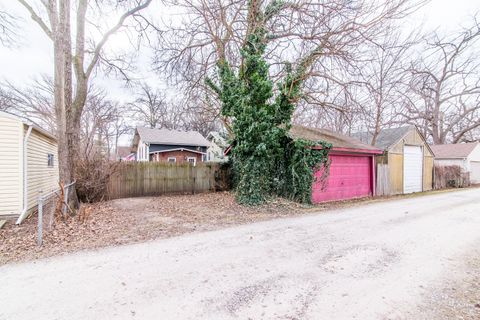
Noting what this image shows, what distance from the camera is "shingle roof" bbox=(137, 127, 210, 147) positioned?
20550 mm

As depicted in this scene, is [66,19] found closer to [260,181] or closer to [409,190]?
[260,181]

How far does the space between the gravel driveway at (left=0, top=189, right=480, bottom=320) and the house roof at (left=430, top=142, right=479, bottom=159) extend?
2264cm

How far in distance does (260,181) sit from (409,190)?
11744 mm

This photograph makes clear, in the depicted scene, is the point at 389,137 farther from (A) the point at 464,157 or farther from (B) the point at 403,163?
(A) the point at 464,157

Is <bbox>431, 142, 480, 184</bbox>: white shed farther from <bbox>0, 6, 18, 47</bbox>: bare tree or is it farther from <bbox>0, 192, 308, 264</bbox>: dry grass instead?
<bbox>0, 6, 18, 47</bbox>: bare tree

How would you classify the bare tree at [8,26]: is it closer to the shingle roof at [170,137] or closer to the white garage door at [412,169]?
the shingle roof at [170,137]

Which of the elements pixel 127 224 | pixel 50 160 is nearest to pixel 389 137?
pixel 127 224

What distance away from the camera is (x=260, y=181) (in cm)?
878

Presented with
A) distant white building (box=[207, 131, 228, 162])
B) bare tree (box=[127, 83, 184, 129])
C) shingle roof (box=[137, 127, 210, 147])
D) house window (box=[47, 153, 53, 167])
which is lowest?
house window (box=[47, 153, 53, 167])

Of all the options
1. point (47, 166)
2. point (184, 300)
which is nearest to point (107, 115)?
point (47, 166)

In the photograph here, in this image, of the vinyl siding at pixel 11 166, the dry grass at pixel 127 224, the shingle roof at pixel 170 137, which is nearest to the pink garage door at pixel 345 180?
the dry grass at pixel 127 224

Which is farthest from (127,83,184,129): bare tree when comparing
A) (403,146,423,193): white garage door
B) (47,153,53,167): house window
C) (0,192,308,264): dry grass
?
(403,146,423,193): white garage door

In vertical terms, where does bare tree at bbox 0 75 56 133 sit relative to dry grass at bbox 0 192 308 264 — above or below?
above

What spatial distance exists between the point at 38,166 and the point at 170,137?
13.3 m
